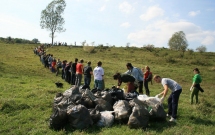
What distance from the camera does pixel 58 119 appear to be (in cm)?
671

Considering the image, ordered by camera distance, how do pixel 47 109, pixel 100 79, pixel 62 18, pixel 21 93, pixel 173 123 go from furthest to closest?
pixel 62 18, pixel 100 79, pixel 21 93, pixel 47 109, pixel 173 123

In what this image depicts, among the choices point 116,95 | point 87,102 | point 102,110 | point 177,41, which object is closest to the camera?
point 102,110

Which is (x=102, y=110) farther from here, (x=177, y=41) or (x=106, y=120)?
(x=177, y=41)

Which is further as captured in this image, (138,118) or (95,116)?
(95,116)

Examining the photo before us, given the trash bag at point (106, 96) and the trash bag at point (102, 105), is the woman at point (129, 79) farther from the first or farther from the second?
the trash bag at point (102, 105)

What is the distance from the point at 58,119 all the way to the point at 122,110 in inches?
75.3

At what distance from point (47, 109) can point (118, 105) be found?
9.27 ft

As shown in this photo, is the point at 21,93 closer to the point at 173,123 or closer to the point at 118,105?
the point at 118,105

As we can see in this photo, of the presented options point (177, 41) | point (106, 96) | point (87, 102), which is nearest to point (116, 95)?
point (106, 96)

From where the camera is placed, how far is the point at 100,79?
38.0 feet

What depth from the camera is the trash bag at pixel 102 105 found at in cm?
762

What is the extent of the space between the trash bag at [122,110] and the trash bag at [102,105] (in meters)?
0.29

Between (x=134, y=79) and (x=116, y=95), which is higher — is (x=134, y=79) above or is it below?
above

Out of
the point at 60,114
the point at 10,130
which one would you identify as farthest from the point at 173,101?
the point at 10,130
